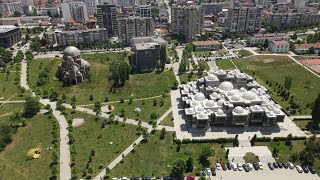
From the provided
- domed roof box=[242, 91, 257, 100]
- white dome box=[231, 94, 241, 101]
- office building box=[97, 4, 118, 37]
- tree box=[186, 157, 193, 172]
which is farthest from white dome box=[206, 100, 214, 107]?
office building box=[97, 4, 118, 37]

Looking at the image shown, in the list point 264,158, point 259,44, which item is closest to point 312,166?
point 264,158

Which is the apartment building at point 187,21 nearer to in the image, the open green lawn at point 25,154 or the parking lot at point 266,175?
the open green lawn at point 25,154

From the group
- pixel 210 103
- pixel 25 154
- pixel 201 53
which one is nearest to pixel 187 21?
pixel 201 53

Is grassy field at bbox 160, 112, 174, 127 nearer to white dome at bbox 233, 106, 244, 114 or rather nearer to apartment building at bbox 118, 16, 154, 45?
white dome at bbox 233, 106, 244, 114

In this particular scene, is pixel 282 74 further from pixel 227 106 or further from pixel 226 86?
pixel 227 106

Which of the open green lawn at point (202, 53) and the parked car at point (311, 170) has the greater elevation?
the open green lawn at point (202, 53)

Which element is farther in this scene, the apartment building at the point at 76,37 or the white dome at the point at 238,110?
the apartment building at the point at 76,37

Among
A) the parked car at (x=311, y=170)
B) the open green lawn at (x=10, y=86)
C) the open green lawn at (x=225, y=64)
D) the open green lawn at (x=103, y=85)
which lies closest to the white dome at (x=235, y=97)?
the open green lawn at (x=103, y=85)

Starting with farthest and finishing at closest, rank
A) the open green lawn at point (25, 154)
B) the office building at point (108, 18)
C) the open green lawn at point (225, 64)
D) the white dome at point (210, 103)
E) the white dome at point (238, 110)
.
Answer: the office building at point (108, 18)
the open green lawn at point (225, 64)
the white dome at point (210, 103)
the white dome at point (238, 110)
the open green lawn at point (25, 154)
